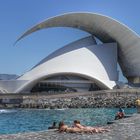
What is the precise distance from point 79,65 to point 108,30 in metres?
5.99

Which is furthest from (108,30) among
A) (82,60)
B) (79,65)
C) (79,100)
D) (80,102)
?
(80,102)

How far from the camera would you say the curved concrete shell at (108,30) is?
5919cm

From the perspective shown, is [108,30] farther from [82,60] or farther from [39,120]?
[39,120]

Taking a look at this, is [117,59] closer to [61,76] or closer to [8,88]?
[61,76]

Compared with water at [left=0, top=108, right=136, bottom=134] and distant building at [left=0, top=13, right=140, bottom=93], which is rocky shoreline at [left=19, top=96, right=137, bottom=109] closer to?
distant building at [left=0, top=13, right=140, bottom=93]

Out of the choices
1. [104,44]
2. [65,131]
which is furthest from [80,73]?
[65,131]

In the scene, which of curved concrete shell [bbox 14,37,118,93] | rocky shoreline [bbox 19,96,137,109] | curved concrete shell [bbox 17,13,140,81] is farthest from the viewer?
curved concrete shell [bbox 14,37,118,93]

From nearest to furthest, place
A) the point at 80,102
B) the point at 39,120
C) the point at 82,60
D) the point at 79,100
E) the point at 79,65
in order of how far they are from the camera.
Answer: the point at 39,120
the point at 80,102
the point at 79,100
the point at 79,65
the point at 82,60

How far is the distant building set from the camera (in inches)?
2355

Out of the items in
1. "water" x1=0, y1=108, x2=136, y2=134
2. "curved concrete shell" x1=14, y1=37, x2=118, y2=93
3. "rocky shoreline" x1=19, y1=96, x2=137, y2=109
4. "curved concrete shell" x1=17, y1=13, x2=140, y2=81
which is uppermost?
"curved concrete shell" x1=17, y1=13, x2=140, y2=81

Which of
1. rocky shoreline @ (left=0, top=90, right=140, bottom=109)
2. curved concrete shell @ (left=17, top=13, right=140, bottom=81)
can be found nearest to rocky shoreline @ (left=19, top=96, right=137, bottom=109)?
rocky shoreline @ (left=0, top=90, right=140, bottom=109)

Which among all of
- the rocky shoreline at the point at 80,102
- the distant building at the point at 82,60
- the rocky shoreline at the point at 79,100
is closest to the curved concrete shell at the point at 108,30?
the distant building at the point at 82,60

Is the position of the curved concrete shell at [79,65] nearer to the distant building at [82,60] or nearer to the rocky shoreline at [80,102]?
the distant building at [82,60]

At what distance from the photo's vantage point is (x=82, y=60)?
6097 cm
